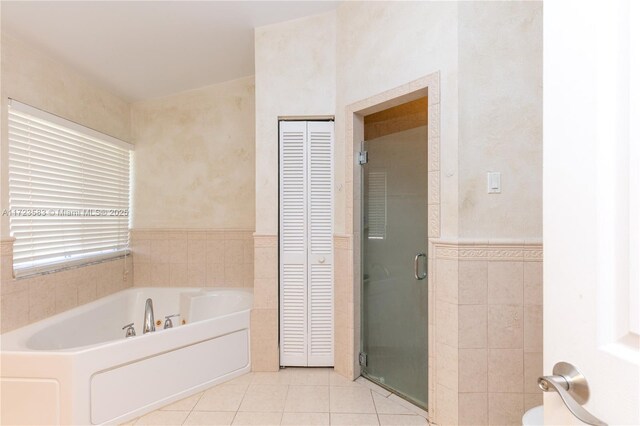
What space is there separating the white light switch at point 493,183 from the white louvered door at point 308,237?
1208 mm

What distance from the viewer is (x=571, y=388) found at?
0.62 m

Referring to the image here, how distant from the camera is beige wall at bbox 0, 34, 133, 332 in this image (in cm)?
236

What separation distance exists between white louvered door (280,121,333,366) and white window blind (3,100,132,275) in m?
1.74

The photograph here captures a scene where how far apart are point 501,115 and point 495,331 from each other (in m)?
1.17

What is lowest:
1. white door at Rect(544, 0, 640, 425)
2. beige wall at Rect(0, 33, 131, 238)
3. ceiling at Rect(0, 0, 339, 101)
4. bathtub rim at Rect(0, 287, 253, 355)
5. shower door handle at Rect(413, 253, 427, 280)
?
bathtub rim at Rect(0, 287, 253, 355)

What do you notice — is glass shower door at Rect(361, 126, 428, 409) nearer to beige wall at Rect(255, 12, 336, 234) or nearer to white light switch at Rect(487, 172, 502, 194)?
white light switch at Rect(487, 172, 502, 194)

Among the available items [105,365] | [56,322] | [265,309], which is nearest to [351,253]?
[265,309]

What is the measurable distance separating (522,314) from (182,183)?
3234mm

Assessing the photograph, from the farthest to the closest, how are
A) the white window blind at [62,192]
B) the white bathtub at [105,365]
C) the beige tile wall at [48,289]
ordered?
1. the white window blind at [62,192]
2. the beige tile wall at [48,289]
3. the white bathtub at [105,365]

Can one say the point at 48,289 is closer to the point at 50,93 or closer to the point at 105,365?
the point at 105,365

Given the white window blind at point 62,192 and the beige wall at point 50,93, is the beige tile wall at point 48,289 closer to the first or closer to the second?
the white window blind at point 62,192

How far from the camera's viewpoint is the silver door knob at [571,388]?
1.86 feet

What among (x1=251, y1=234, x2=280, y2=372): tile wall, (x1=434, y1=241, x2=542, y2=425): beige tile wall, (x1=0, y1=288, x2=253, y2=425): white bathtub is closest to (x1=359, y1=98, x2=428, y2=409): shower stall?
(x1=434, y1=241, x2=542, y2=425): beige tile wall

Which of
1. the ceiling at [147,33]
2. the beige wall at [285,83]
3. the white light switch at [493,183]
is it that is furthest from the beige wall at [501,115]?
the ceiling at [147,33]
